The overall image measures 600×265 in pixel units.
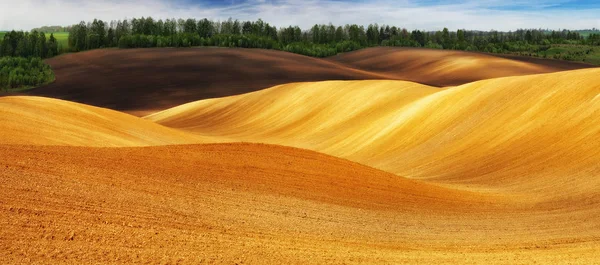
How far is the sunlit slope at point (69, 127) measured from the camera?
67.1ft

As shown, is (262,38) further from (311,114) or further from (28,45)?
→ (311,114)

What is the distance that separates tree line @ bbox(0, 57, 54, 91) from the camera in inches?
3491

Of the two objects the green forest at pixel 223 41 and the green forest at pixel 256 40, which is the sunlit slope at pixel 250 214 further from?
the green forest at pixel 256 40

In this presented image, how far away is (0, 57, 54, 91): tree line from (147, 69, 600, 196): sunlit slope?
44.9m

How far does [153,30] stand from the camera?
158500 mm

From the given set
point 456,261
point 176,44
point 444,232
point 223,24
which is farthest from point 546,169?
point 223,24

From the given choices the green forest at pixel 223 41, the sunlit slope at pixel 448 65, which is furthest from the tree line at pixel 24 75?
the sunlit slope at pixel 448 65

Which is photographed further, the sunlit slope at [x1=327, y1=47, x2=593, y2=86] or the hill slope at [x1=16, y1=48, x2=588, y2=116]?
the sunlit slope at [x1=327, y1=47, x2=593, y2=86]

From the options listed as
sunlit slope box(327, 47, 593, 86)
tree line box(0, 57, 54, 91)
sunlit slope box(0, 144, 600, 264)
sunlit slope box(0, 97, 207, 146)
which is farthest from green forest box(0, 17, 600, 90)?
sunlit slope box(0, 144, 600, 264)

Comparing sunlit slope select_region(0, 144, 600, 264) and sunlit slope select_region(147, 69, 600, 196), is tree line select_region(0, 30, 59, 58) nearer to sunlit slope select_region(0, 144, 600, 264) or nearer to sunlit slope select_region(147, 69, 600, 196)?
sunlit slope select_region(147, 69, 600, 196)

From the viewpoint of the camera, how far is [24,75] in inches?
3570

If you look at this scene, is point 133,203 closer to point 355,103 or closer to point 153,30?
point 355,103

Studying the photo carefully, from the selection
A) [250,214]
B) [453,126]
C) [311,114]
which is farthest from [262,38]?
[250,214]

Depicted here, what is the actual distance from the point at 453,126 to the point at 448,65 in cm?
7520
